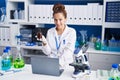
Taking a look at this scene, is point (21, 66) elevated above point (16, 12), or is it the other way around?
point (16, 12)

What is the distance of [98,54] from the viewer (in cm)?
296

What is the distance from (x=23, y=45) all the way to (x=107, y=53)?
1410mm

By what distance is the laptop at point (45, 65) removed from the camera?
167 cm

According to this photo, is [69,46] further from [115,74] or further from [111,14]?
[111,14]

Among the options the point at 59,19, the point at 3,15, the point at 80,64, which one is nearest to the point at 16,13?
the point at 3,15

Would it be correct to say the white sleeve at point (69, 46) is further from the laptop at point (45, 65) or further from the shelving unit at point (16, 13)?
the shelving unit at point (16, 13)

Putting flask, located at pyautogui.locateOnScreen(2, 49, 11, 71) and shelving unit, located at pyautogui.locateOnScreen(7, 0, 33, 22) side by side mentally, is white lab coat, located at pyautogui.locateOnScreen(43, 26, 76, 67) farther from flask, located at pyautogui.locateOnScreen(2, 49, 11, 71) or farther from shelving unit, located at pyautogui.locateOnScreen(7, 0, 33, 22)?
shelving unit, located at pyautogui.locateOnScreen(7, 0, 33, 22)

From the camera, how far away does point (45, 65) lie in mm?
1691

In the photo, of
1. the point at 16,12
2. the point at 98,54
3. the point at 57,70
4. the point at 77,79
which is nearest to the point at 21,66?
the point at 57,70

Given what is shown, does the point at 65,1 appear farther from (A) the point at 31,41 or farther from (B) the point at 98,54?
(B) the point at 98,54

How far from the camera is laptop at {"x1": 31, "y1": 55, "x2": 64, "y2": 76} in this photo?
1665 millimetres

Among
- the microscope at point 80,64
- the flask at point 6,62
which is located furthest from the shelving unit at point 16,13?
the microscope at point 80,64

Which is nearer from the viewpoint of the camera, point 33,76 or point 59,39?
point 33,76

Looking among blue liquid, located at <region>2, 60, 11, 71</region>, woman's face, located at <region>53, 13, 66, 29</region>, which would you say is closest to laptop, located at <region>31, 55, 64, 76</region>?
blue liquid, located at <region>2, 60, 11, 71</region>
